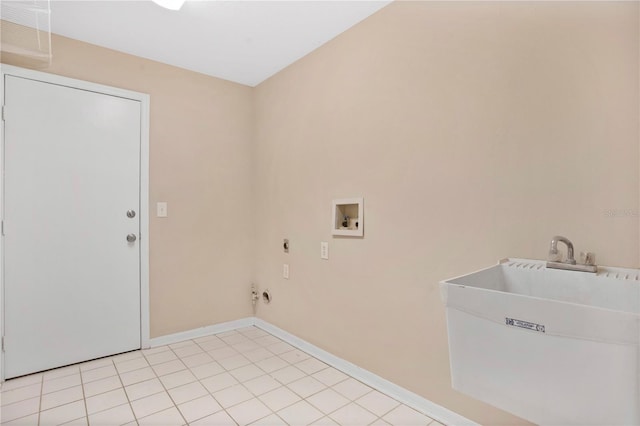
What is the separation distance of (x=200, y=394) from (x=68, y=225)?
4.97ft

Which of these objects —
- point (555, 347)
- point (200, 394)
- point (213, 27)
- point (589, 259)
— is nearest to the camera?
point (555, 347)

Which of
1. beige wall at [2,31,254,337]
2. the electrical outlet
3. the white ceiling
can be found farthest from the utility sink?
beige wall at [2,31,254,337]

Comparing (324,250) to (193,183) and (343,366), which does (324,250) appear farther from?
(193,183)

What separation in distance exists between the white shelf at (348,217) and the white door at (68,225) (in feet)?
5.22

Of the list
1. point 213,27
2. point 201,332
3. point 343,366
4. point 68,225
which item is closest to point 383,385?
point 343,366

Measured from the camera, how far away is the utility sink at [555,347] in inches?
31.8

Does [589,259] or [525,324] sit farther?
[589,259]

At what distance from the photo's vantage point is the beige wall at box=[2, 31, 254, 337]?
268 centimetres

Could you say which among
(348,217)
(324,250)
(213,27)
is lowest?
(324,250)

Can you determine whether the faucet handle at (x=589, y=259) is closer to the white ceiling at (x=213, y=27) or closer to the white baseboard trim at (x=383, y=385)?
the white baseboard trim at (x=383, y=385)

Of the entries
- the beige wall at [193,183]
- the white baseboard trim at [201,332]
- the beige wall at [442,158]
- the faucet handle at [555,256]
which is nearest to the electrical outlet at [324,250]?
the beige wall at [442,158]

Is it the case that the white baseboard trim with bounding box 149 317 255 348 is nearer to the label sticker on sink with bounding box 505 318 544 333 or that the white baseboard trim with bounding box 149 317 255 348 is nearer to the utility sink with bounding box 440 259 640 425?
the utility sink with bounding box 440 259 640 425

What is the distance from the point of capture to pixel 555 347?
2.92ft

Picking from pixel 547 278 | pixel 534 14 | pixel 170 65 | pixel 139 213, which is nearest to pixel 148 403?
pixel 139 213
